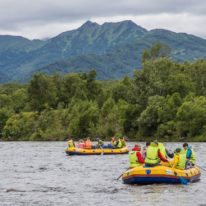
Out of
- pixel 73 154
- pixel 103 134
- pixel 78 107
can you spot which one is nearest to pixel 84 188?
pixel 73 154

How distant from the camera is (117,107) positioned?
124m

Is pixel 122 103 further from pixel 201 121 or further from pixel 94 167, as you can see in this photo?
pixel 94 167

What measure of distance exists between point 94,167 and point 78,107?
83.9 meters

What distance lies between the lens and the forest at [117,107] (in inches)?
4375

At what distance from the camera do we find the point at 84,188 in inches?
1389

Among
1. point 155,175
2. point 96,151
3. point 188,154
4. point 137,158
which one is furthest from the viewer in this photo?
point 96,151

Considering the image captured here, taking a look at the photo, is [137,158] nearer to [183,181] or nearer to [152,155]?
[152,155]

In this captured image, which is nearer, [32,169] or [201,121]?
[32,169]

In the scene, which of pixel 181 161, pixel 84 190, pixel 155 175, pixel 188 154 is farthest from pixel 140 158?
pixel 84 190

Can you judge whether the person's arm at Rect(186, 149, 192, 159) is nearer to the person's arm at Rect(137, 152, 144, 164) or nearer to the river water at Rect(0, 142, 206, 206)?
the river water at Rect(0, 142, 206, 206)

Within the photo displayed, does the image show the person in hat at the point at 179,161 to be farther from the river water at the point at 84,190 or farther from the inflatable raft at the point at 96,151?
the inflatable raft at the point at 96,151

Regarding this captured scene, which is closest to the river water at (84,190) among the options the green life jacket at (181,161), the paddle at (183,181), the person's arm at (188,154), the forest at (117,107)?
the paddle at (183,181)

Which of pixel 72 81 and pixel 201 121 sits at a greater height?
pixel 72 81

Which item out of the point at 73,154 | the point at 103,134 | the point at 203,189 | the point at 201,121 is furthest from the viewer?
the point at 103,134
